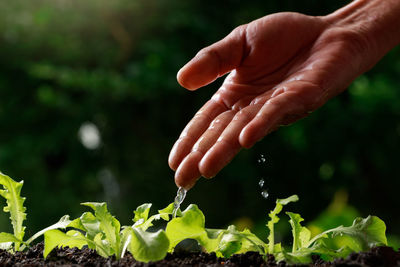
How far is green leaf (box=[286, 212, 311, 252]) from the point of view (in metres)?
1.04

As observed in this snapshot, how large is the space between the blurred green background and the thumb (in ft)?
6.94

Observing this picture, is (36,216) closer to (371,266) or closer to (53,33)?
(53,33)

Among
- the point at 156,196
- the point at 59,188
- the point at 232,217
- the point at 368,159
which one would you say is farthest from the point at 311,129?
the point at 59,188

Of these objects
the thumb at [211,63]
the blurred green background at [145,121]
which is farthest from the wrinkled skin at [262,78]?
the blurred green background at [145,121]

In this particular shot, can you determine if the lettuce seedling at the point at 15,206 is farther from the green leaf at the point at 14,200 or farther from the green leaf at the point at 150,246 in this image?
the green leaf at the point at 150,246

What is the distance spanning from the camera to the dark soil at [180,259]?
88cm

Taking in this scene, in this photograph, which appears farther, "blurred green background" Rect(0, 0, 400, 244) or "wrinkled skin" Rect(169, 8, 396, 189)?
"blurred green background" Rect(0, 0, 400, 244)

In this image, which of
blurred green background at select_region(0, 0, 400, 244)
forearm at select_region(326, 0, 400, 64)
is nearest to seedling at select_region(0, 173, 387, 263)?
forearm at select_region(326, 0, 400, 64)

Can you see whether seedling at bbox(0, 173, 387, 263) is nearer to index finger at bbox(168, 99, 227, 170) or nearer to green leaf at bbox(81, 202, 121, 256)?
green leaf at bbox(81, 202, 121, 256)

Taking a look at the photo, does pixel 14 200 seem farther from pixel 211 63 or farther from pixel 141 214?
pixel 211 63

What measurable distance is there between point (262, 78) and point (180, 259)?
809 mm

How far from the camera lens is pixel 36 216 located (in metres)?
4.05

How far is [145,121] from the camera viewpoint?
420 centimetres

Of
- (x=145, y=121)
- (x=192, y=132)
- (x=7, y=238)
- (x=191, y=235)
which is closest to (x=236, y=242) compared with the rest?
(x=191, y=235)
